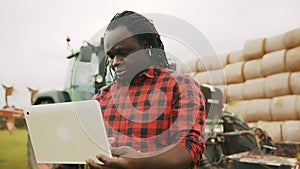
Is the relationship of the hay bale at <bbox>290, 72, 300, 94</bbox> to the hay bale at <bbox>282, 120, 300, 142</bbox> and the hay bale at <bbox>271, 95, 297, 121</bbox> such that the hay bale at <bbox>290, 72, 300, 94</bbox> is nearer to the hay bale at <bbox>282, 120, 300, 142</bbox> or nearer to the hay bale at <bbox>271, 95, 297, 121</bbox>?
the hay bale at <bbox>271, 95, 297, 121</bbox>

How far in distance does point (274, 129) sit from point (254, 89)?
0.70 metres

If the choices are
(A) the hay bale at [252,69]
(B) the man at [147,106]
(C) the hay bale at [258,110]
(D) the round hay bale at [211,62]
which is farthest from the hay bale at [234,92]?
(B) the man at [147,106]

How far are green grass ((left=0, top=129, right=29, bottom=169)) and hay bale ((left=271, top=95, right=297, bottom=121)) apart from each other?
2243 millimetres

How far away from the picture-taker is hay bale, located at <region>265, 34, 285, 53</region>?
3.52m

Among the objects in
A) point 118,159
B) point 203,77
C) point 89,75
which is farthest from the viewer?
point 203,77

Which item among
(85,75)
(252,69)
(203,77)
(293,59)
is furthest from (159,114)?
(252,69)

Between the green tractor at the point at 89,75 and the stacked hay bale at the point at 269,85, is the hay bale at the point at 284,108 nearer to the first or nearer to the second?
the stacked hay bale at the point at 269,85

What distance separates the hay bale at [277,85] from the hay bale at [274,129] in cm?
33

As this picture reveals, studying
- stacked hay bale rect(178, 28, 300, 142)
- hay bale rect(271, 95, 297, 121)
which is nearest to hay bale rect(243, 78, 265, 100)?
stacked hay bale rect(178, 28, 300, 142)

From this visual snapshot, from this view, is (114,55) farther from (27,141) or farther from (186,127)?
(27,141)

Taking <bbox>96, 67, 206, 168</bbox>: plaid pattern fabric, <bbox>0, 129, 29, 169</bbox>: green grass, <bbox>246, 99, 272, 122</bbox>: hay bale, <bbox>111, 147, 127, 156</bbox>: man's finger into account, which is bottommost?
<bbox>246, 99, 272, 122</bbox>: hay bale

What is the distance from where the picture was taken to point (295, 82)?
3.25 meters

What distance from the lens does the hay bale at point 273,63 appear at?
3.44 meters

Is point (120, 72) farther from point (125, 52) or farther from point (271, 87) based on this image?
point (271, 87)
